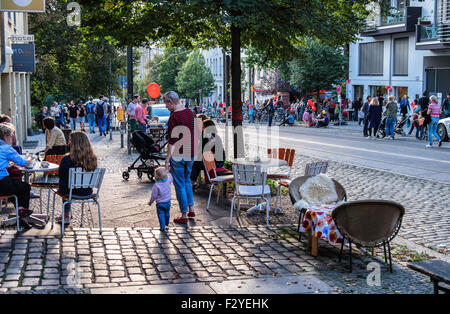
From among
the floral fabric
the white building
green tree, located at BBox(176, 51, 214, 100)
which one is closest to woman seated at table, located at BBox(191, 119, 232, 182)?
the floral fabric

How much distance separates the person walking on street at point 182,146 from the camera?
925 centimetres

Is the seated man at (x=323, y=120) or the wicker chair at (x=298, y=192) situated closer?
the wicker chair at (x=298, y=192)

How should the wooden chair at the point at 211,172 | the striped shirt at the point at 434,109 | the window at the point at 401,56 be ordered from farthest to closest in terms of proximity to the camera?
the window at the point at 401,56, the striped shirt at the point at 434,109, the wooden chair at the point at 211,172

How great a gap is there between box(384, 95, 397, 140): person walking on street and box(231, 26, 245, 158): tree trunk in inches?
583

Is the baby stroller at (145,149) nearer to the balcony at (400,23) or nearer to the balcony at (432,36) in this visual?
the balcony at (432,36)

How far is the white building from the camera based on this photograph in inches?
1505

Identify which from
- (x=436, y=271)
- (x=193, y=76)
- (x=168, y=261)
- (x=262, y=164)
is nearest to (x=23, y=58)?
(x=262, y=164)

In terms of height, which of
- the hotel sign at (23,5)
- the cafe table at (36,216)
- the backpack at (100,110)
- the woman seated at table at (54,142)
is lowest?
the cafe table at (36,216)

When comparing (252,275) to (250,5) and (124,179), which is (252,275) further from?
(124,179)

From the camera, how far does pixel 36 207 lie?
424 inches

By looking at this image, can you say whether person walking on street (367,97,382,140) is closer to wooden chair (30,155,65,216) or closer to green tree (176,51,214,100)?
wooden chair (30,155,65,216)

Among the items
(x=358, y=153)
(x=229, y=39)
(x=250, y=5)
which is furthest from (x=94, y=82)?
(x=250, y=5)

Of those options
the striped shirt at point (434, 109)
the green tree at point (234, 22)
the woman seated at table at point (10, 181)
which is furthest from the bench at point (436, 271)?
the striped shirt at point (434, 109)
